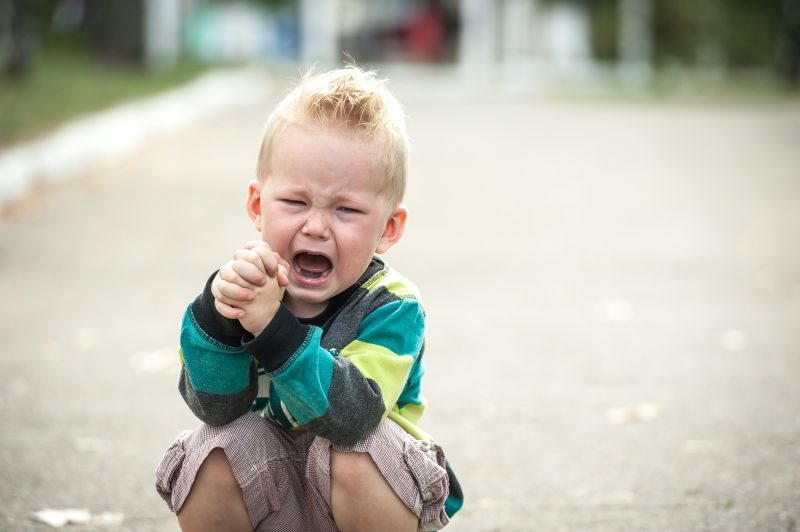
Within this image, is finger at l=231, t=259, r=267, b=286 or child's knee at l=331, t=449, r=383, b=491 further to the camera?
child's knee at l=331, t=449, r=383, b=491

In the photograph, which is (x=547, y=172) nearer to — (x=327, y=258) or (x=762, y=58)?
(x=327, y=258)

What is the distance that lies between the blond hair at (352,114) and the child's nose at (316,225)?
16 centimetres

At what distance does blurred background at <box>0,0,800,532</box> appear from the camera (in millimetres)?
3748

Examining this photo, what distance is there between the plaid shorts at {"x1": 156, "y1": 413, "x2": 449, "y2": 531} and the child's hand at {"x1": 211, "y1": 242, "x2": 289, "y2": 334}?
0.33 meters

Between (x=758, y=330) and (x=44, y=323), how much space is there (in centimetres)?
352

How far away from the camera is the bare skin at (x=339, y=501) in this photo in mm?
2385

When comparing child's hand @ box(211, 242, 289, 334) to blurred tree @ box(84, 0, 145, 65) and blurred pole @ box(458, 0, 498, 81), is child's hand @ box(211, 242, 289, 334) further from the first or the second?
blurred pole @ box(458, 0, 498, 81)

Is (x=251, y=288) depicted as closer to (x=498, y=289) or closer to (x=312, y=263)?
Result: (x=312, y=263)

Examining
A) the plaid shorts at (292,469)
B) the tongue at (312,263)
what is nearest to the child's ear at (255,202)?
the tongue at (312,263)

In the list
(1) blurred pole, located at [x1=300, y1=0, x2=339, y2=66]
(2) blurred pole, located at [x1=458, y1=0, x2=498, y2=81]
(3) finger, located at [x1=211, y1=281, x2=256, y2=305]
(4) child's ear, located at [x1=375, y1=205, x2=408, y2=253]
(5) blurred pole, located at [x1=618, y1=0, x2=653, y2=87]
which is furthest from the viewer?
(5) blurred pole, located at [x1=618, y1=0, x2=653, y2=87]

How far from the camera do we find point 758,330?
19.1ft

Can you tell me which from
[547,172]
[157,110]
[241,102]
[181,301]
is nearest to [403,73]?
[241,102]

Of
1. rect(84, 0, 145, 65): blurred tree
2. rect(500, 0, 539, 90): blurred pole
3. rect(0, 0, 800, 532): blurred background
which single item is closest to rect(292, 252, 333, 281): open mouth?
rect(0, 0, 800, 532): blurred background

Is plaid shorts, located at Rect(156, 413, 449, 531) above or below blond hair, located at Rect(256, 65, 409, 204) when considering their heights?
below
